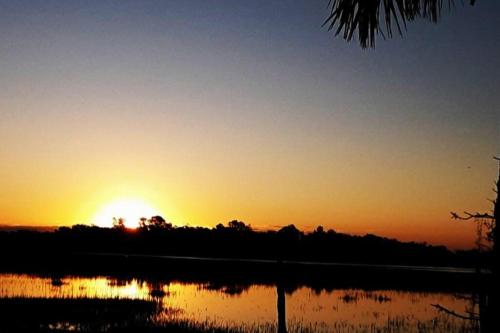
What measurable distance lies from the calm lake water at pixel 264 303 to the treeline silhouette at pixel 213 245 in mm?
62377

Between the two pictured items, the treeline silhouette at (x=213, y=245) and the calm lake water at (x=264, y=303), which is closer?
the calm lake water at (x=264, y=303)

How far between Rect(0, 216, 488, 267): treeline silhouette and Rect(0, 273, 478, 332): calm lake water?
6238 cm

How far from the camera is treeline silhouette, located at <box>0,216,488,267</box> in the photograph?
12062 cm

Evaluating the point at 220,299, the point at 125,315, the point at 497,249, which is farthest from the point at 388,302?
the point at 497,249

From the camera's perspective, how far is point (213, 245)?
5448 inches

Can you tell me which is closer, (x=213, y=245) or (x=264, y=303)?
(x=264, y=303)

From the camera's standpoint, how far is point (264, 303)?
3897 cm

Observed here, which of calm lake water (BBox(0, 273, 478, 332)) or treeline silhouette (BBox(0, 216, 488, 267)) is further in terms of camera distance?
treeline silhouette (BBox(0, 216, 488, 267))

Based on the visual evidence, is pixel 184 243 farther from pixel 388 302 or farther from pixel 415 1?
pixel 415 1

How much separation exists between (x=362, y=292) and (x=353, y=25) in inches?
1852

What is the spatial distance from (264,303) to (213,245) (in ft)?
329

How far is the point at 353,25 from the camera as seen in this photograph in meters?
3.63

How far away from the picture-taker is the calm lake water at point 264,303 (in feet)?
99.2

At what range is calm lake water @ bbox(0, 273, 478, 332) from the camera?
3025 cm
